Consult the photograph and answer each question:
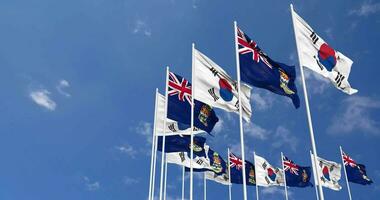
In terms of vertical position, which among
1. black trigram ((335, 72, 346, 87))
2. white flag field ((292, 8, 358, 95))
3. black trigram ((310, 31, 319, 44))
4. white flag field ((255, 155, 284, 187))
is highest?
white flag field ((255, 155, 284, 187))

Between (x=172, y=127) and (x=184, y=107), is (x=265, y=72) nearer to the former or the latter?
(x=184, y=107)

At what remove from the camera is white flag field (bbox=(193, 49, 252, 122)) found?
18252 millimetres

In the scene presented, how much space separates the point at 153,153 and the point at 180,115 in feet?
18.3

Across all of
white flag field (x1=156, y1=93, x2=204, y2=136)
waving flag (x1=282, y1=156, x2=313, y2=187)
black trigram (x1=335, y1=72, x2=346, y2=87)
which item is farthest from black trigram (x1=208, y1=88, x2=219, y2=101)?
waving flag (x1=282, y1=156, x2=313, y2=187)

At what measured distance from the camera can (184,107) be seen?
71.2 feet

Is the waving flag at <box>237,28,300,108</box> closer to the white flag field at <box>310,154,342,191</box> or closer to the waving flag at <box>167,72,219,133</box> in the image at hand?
the waving flag at <box>167,72,219,133</box>

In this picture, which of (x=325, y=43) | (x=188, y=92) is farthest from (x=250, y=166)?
(x=325, y=43)

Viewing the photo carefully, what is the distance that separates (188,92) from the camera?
885 inches

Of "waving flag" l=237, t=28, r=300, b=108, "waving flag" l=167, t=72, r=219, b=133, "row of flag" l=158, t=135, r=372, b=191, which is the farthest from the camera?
"row of flag" l=158, t=135, r=372, b=191

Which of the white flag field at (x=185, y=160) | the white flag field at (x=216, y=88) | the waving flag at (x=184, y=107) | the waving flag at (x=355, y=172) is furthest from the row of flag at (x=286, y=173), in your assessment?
the white flag field at (x=216, y=88)

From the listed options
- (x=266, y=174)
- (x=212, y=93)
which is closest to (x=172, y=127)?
(x=212, y=93)

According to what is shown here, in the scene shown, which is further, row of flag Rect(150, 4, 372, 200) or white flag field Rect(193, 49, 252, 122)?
white flag field Rect(193, 49, 252, 122)

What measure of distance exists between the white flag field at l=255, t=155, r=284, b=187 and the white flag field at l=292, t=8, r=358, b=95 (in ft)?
69.6

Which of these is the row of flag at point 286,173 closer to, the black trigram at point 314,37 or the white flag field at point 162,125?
the white flag field at point 162,125
